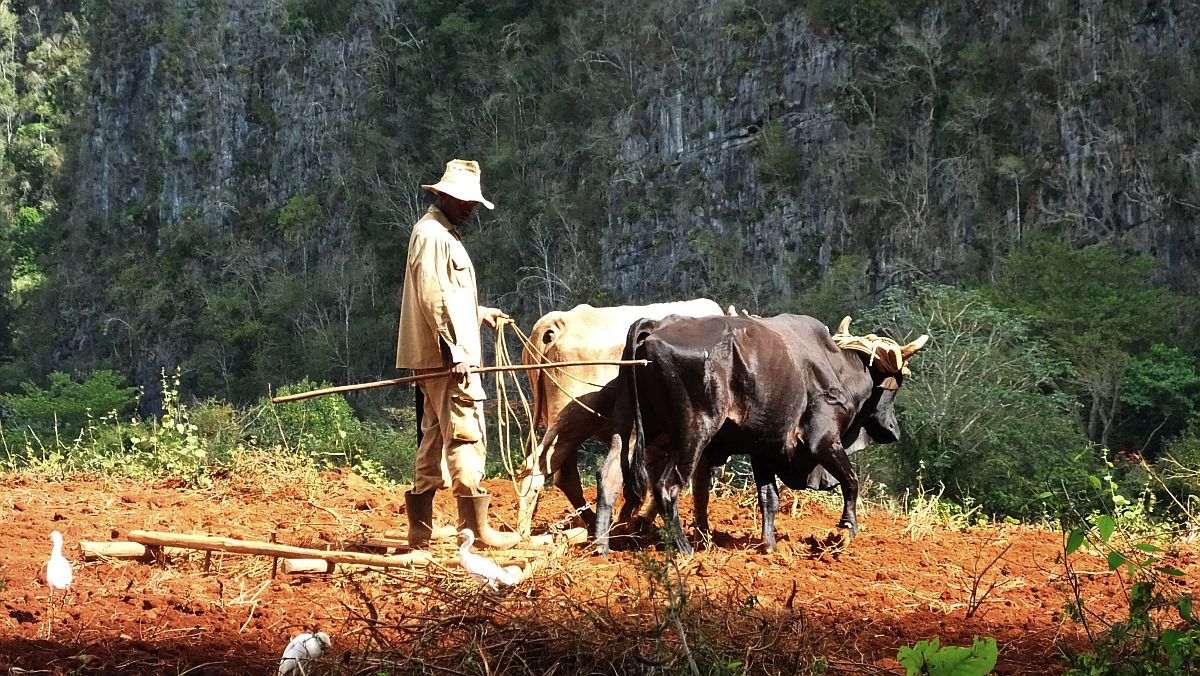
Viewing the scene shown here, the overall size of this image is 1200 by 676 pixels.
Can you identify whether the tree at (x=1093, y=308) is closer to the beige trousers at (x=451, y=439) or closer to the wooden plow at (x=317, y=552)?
the beige trousers at (x=451, y=439)

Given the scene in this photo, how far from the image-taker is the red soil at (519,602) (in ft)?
16.1

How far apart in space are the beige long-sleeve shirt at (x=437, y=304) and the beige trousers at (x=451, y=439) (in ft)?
0.45

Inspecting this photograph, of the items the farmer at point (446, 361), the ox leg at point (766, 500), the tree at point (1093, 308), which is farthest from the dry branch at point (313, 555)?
the tree at point (1093, 308)

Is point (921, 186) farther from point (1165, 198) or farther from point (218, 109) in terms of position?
point (218, 109)

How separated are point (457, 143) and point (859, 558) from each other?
4365cm

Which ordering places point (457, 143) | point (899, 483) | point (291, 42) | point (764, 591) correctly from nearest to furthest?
point (764, 591) < point (899, 483) < point (457, 143) < point (291, 42)

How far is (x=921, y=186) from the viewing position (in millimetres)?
A: 37750

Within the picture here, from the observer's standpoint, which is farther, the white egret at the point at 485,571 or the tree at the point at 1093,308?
the tree at the point at 1093,308

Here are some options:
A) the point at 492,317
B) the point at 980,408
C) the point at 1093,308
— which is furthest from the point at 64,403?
the point at 492,317

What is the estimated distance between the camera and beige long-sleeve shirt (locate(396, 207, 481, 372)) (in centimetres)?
744

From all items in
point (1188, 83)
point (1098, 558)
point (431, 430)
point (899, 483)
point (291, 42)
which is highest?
point (291, 42)

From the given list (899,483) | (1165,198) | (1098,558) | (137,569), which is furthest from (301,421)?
(1165,198)

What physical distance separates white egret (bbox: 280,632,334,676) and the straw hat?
10.3 ft

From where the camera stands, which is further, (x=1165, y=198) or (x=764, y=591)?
(x=1165, y=198)
